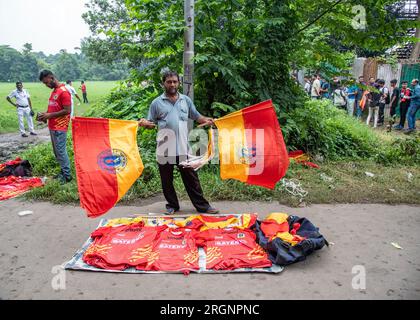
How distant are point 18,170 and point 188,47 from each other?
14.2 ft

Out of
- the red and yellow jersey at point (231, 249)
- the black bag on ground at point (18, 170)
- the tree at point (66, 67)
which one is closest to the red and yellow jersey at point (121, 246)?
the red and yellow jersey at point (231, 249)

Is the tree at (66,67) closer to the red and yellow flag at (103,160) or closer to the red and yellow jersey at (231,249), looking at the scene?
the red and yellow flag at (103,160)

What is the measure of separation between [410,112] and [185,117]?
10077mm

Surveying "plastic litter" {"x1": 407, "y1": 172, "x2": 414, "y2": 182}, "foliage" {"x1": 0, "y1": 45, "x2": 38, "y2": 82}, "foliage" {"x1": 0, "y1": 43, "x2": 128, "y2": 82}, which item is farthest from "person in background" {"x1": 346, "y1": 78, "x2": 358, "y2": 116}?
"foliage" {"x1": 0, "y1": 45, "x2": 38, "y2": 82}

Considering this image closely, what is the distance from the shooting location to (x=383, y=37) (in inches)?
251

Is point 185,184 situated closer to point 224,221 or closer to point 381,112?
point 224,221

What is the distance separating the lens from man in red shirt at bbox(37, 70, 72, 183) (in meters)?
5.95

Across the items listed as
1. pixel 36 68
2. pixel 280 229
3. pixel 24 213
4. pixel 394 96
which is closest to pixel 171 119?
pixel 280 229

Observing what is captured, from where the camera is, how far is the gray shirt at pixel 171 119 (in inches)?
180

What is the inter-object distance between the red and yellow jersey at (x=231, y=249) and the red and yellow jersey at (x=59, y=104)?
3.52 m

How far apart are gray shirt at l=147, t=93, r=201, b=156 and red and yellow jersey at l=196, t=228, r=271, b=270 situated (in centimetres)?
125

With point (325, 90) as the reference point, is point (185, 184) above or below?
below

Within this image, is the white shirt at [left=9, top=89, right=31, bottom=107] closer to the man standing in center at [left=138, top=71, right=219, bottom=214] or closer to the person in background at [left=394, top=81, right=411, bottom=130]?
the man standing in center at [left=138, top=71, right=219, bottom=214]

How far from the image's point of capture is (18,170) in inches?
275
